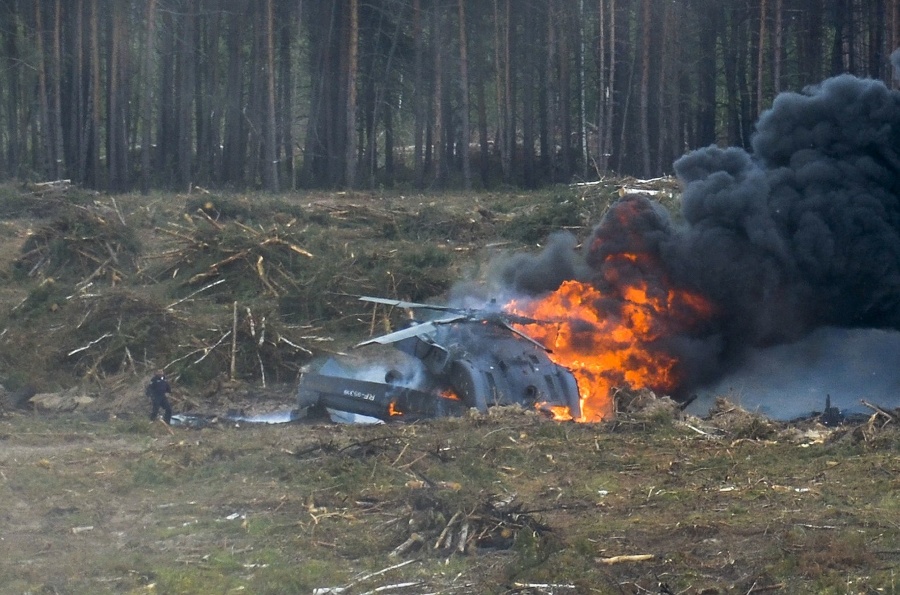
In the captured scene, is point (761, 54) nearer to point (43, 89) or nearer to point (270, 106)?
point (270, 106)

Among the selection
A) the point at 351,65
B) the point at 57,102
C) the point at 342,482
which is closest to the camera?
the point at 342,482

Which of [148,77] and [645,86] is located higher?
[148,77]

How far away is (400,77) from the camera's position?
46656 millimetres

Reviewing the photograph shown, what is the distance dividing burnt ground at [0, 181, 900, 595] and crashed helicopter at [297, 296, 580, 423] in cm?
70

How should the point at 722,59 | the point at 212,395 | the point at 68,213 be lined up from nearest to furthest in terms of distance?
1. the point at 212,395
2. the point at 68,213
3. the point at 722,59

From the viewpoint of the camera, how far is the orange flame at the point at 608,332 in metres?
18.3

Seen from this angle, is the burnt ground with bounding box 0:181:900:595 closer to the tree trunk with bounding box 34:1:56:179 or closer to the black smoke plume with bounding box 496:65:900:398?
the black smoke plume with bounding box 496:65:900:398

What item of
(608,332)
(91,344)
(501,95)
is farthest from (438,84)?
(608,332)

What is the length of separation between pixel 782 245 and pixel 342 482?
1171 centimetres

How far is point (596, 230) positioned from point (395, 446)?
9.20 m

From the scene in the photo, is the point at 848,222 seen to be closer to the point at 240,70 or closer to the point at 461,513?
the point at 461,513

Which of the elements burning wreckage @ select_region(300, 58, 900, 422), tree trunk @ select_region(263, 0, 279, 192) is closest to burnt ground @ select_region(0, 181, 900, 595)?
burning wreckage @ select_region(300, 58, 900, 422)

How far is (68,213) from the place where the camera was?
84.2 feet

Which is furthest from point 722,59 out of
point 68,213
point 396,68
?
point 68,213
